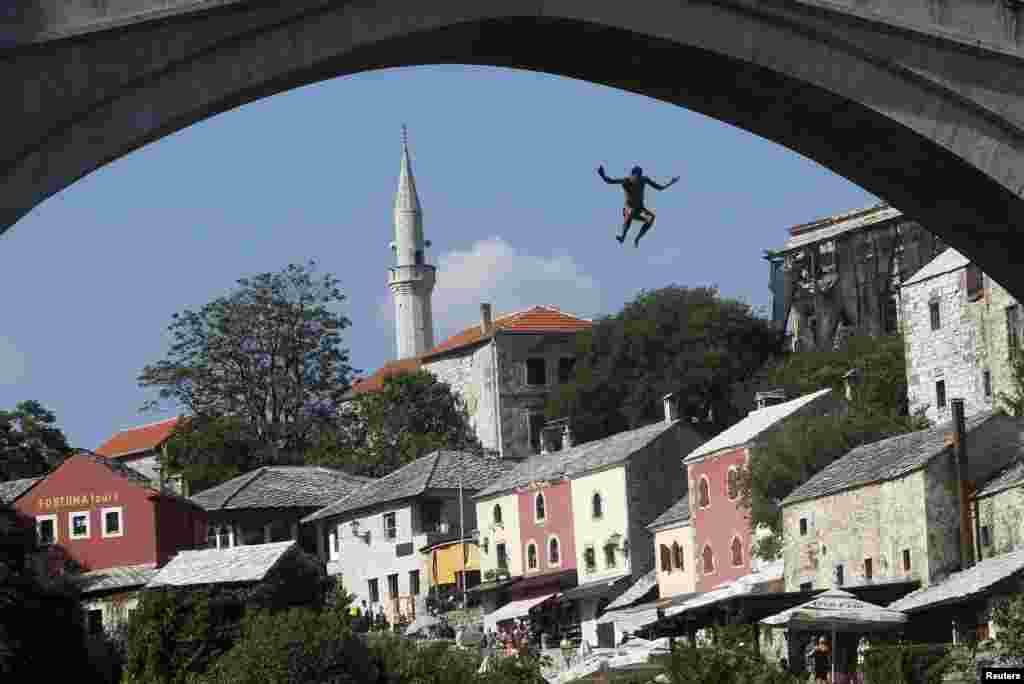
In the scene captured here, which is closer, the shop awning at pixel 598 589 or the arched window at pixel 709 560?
the arched window at pixel 709 560

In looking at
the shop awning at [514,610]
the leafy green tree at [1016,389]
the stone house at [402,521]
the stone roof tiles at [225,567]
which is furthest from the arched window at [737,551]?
the stone house at [402,521]

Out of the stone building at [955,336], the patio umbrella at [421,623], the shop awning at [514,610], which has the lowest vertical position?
the patio umbrella at [421,623]

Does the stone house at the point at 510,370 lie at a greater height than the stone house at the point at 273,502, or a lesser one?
greater

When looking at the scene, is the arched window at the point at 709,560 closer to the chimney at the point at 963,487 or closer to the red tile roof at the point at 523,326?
the chimney at the point at 963,487

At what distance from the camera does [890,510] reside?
53.5m

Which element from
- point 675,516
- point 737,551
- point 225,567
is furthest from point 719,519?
point 225,567

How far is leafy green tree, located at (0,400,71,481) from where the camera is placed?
86.6 meters

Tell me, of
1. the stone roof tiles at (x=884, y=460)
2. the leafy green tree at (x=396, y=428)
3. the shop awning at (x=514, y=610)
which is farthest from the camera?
the leafy green tree at (x=396, y=428)

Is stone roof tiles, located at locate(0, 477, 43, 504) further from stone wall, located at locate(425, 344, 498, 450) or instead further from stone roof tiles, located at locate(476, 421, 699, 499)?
stone wall, located at locate(425, 344, 498, 450)

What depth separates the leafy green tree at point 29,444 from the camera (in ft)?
284

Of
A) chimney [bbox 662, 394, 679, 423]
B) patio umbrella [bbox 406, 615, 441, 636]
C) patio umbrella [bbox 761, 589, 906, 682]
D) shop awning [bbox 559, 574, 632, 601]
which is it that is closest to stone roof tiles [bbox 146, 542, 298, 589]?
patio umbrella [bbox 406, 615, 441, 636]

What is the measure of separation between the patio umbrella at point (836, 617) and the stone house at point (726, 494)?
75.5 ft

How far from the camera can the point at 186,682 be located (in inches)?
1582

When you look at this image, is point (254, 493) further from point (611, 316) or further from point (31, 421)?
point (611, 316)
